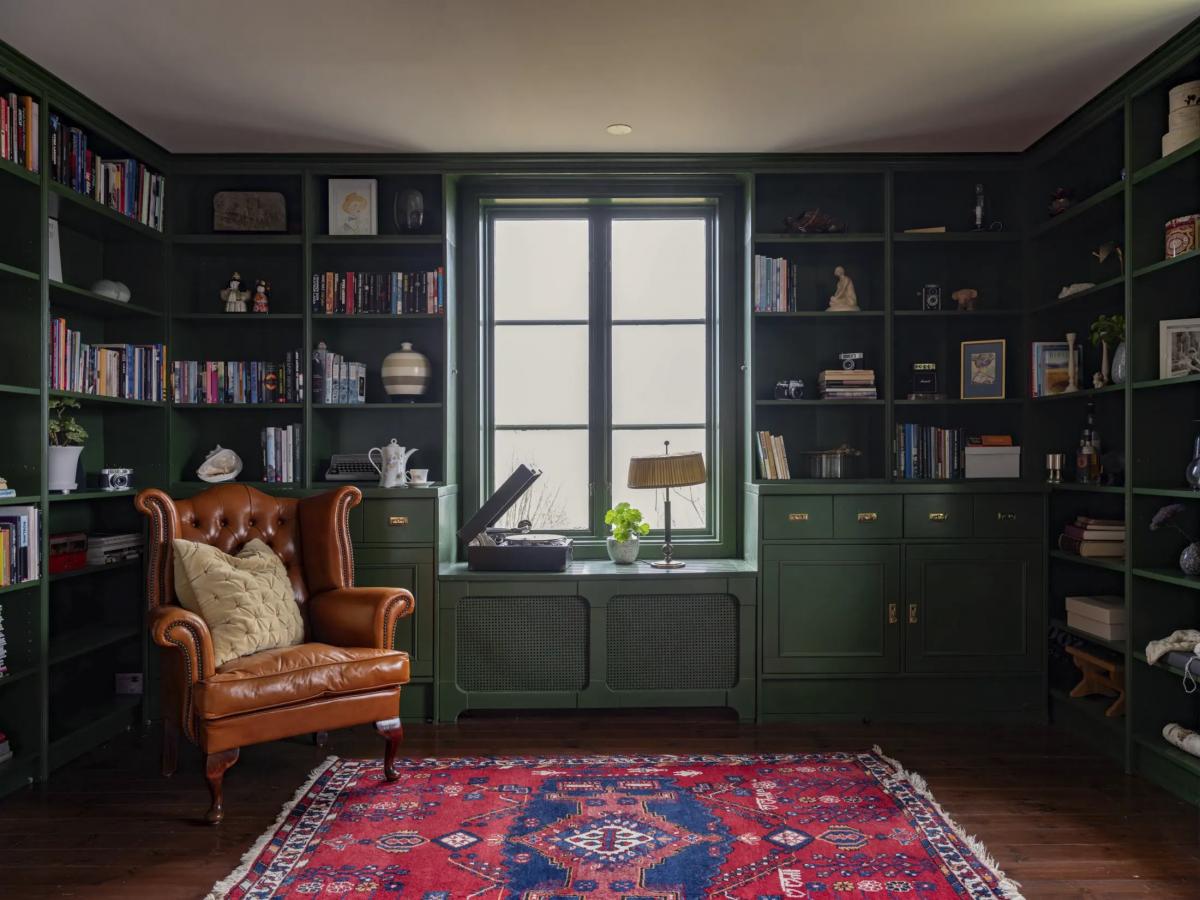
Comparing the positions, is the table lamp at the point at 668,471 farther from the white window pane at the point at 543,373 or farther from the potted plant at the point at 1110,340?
the potted plant at the point at 1110,340

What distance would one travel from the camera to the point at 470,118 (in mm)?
4047

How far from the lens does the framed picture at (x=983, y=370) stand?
4.49 meters

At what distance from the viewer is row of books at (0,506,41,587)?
3.33 m

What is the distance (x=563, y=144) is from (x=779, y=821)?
10.4 feet

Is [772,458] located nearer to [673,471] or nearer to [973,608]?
[673,471]

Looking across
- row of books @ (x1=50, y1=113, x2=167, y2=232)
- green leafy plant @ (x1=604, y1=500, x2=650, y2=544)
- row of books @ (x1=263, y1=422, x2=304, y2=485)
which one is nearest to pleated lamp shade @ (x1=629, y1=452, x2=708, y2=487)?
green leafy plant @ (x1=604, y1=500, x2=650, y2=544)

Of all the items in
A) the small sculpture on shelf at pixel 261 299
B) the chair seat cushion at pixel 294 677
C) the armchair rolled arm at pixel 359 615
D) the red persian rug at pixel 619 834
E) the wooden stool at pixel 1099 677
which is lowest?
the red persian rug at pixel 619 834

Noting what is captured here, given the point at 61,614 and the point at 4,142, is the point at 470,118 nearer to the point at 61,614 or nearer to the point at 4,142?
the point at 4,142

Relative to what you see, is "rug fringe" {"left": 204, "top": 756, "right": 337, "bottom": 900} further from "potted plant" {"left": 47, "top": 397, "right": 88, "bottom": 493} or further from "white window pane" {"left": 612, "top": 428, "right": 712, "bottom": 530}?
"white window pane" {"left": 612, "top": 428, "right": 712, "bottom": 530}

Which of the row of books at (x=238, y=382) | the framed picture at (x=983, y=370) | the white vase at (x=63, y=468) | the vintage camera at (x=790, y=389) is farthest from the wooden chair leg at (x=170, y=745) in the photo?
the framed picture at (x=983, y=370)

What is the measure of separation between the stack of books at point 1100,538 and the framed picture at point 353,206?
3.68 meters

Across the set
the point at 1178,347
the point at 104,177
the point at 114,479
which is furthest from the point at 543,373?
the point at 1178,347

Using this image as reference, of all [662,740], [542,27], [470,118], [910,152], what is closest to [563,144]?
[470,118]

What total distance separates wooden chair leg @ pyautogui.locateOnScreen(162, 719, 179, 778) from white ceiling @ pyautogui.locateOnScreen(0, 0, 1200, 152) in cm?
255
